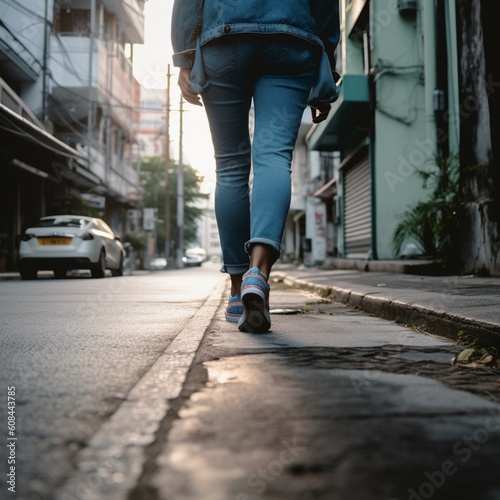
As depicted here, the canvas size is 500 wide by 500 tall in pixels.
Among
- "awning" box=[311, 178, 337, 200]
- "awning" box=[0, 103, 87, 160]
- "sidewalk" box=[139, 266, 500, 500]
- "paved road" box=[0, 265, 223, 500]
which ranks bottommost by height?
"sidewalk" box=[139, 266, 500, 500]

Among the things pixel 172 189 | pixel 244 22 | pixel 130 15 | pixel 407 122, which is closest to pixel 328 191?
pixel 407 122

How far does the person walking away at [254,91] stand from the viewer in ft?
8.46

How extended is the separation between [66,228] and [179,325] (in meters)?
8.82

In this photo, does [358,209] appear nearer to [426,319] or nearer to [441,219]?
[441,219]

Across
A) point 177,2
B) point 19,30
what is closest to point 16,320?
point 177,2

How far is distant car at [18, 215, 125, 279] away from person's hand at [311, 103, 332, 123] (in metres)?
8.55

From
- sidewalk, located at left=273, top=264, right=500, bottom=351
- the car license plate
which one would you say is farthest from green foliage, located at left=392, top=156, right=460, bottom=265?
the car license plate

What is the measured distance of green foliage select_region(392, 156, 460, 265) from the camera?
6.16 meters

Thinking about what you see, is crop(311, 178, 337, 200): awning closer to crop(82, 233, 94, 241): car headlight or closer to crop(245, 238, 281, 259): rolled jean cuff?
crop(82, 233, 94, 241): car headlight

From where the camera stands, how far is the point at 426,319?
268 centimetres

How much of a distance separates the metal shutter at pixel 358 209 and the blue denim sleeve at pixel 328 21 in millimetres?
9243

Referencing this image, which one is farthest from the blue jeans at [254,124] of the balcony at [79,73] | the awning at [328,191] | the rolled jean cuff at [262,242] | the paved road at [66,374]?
the balcony at [79,73]

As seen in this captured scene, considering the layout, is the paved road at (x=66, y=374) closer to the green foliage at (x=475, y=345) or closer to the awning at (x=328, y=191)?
the green foliage at (x=475, y=345)

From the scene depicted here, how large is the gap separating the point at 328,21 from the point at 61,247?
8993 millimetres
